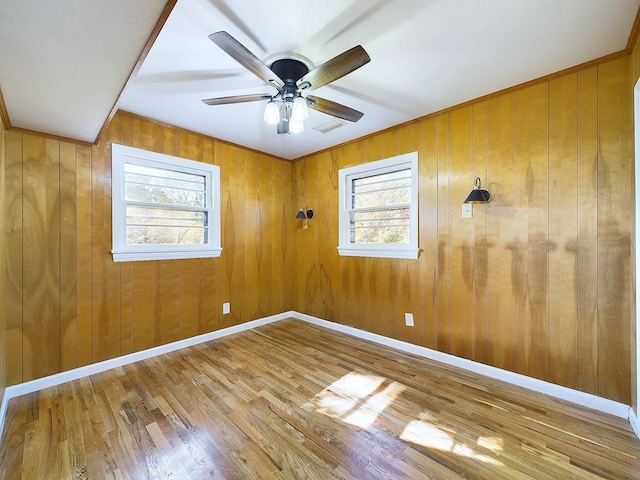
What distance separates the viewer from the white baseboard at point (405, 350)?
1.92 meters

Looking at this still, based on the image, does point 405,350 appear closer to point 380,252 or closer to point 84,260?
point 380,252

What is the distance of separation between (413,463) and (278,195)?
3441 millimetres

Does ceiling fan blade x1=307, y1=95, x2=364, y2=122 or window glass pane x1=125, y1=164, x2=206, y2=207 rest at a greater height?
ceiling fan blade x1=307, y1=95, x2=364, y2=122


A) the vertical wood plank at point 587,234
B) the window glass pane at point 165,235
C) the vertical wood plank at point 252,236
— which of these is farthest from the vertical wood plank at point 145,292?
the vertical wood plank at point 587,234

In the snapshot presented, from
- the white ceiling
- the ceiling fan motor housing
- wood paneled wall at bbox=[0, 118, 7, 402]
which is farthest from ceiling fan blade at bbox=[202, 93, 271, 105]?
wood paneled wall at bbox=[0, 118, 7, 402]

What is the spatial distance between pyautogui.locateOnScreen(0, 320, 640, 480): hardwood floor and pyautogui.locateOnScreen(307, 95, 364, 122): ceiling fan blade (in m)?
2.20

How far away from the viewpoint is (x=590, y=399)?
6.46ft

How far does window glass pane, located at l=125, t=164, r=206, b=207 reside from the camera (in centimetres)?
278

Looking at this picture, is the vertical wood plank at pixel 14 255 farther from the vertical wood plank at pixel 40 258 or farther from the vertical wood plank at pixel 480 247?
the vertical wood plank at pixel 480 247

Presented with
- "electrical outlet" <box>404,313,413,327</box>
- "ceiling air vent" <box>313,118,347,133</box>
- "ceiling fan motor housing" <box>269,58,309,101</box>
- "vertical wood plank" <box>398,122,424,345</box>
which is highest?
"ceiling air vent" <box>313,118,347,133</box>

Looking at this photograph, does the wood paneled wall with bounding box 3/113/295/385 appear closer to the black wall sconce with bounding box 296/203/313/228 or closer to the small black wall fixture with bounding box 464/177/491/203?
the black wall sconce with bounding box 296/203/313/228

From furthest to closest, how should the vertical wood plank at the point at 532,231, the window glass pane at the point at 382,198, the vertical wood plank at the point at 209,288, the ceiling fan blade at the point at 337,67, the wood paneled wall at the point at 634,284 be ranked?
the vertical wood plank at the point at 209,288
the window glass pane at the point at 382,198
the vertical wood plank at the point at 532,231
the wood paneled wall at the point at 634,284
the ceiling fan blade at the point at 337,67

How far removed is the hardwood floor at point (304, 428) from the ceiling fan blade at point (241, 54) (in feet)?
7.21

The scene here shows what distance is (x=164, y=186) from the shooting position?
299 cm
